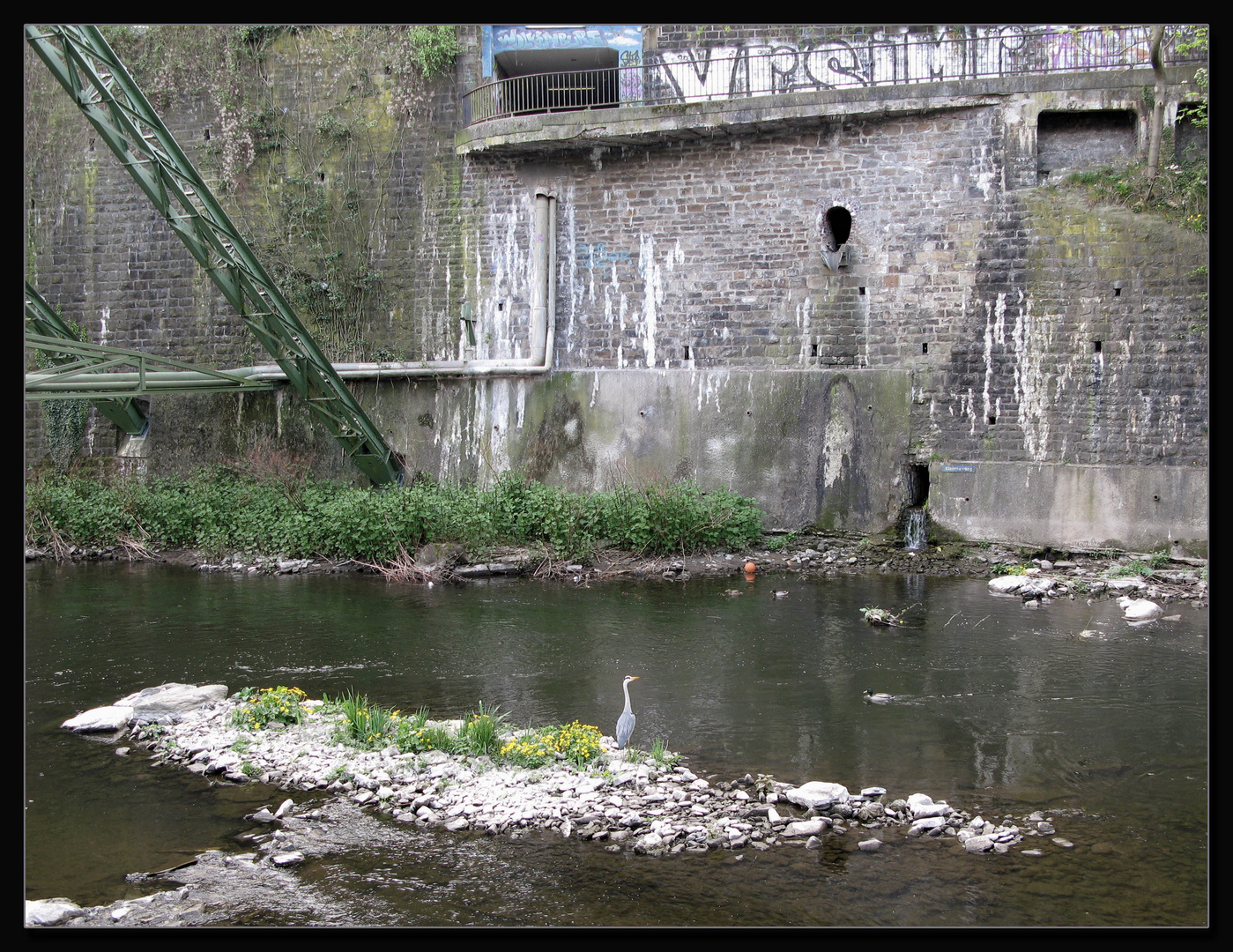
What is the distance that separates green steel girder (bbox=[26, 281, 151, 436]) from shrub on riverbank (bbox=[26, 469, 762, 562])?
174 centimetres

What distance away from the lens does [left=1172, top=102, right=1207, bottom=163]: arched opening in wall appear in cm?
1391

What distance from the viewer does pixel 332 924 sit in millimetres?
5008

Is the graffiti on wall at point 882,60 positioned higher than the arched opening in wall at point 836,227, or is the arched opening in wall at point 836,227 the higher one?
the graffiti on wall at point 882,60

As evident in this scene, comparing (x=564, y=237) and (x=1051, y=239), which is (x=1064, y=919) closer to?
(x=1051, y=239)

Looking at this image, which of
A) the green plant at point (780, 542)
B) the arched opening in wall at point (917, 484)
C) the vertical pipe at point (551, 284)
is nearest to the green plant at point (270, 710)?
the green plant at point (780, 542)

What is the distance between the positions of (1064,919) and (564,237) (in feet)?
45.6

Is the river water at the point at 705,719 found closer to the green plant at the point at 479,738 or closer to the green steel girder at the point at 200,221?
the green plant at the point at 479,738

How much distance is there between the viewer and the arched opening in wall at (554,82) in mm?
17406

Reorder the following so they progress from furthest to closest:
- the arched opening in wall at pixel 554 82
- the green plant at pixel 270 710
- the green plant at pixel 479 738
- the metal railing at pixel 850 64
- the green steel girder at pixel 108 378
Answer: the arched opening in wall at pixel 554 82, the metal railing at pixel 850 64, the green steel girder at pixel 108 378, the green plant at pixel 270 710, the green plant at pixel 479 738

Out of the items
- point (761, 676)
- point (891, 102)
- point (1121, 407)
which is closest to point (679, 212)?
point (891, 102)

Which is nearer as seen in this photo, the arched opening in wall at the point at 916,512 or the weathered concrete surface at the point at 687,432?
the arched opening in wall at the point at 916,512

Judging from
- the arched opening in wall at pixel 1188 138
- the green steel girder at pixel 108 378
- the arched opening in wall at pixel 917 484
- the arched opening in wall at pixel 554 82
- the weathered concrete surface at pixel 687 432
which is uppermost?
the arched opening in wall at pixel 554 82

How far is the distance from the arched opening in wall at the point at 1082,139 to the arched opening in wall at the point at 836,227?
292cm

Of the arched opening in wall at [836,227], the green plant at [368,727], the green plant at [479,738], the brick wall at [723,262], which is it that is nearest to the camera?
the green plant at [479,738]
